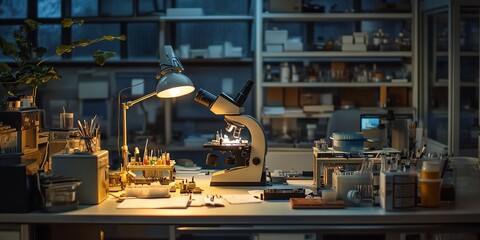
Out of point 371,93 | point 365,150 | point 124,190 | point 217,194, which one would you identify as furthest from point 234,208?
point 371,93

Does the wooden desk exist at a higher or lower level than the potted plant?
lower

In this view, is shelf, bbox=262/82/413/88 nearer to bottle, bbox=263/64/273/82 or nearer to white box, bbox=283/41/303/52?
bottle, bbox=263/64/273/82

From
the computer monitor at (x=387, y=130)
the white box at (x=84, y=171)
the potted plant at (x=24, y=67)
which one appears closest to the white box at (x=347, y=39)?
the computer monitor at (x=387, y=130)

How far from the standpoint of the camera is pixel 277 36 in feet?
19.8

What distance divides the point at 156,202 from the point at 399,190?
116 centimetres

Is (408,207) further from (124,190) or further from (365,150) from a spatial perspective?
(124,190)

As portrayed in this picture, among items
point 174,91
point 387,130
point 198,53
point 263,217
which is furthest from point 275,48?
point 263,217

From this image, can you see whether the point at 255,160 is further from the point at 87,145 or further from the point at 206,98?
the point at 87,145

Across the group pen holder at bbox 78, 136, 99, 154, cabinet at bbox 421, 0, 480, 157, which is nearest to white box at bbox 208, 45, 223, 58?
cabinet at bbox 421, 0, 480, 157

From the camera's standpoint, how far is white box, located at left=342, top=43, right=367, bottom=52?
602cm

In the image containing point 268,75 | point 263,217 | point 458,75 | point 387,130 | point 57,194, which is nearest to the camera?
point 263,217

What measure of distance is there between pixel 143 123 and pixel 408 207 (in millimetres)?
3796

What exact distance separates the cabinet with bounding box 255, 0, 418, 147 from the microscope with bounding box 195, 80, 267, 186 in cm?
228

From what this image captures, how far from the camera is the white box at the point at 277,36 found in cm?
604
